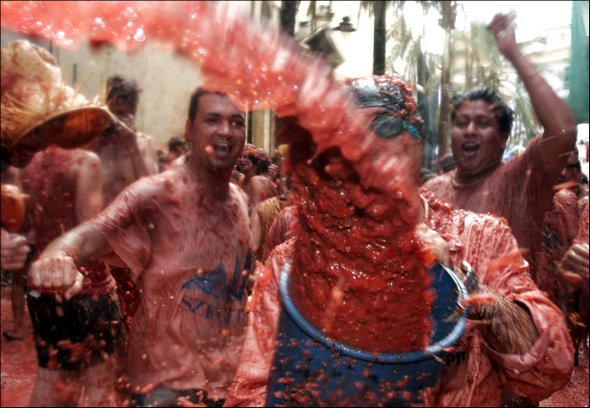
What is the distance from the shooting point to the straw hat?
6.32ft

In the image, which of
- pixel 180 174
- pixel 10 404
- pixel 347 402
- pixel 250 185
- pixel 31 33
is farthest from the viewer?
pixel 250 185

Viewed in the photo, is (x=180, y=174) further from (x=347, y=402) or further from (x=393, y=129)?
(x=347, y=402)

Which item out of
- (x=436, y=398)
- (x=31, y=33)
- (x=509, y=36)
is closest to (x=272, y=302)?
(x=436, y=398)

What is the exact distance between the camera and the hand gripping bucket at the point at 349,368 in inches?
54.8

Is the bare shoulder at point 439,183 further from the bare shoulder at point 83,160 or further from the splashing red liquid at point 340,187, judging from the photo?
the bare shoulder at point 83,160

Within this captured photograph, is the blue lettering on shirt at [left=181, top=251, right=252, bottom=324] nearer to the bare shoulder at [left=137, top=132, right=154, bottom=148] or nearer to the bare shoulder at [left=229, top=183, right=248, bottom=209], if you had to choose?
the bare shoulder at [left=229, top=183, right=248, bottom=209]

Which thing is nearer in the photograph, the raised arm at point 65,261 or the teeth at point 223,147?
the raised arm at point 65,261

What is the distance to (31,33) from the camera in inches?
76.8

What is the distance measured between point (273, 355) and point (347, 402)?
0.30 metres

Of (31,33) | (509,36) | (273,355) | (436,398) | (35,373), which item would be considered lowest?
(35,373)

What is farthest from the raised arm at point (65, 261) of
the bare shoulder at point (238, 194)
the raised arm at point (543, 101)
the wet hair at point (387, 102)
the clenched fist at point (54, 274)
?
the raised arm at point (543, 101)

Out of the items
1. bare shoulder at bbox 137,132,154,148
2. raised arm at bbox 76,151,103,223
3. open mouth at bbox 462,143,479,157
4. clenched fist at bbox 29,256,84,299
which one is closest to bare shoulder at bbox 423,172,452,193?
open mouth at bbox 462,143,479,157

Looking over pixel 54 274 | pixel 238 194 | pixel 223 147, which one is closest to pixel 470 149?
pixel 238 194

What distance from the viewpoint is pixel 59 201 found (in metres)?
2.52
